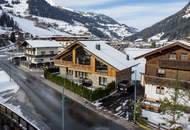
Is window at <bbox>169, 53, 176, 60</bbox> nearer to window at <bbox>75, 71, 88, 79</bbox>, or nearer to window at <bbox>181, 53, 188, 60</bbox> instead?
window at <bbox>181, 53, 188, 60</bbox>

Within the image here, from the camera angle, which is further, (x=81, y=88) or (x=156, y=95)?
(x=81, y=88)

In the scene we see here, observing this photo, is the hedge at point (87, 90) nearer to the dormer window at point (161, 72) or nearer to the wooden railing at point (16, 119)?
the dormer window at point (161, 72)

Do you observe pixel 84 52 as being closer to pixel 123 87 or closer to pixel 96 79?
pixel 96 79

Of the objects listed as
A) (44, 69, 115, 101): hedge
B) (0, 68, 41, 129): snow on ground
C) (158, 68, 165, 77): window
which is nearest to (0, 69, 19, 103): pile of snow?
(0, 68, 41, 129): snow on ground

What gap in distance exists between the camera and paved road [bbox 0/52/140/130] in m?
36.2

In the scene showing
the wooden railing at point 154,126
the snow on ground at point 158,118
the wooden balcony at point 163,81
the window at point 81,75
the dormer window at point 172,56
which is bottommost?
the wooden railing at point 154,126

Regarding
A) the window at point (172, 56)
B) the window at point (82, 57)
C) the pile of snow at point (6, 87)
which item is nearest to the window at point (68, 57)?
the window at point (82, 57)

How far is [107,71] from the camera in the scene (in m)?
53.8

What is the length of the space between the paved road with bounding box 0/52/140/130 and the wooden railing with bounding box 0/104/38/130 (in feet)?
17.0

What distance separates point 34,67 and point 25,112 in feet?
133

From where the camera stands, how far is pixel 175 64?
134ft

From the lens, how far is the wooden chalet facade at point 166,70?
4019 cm

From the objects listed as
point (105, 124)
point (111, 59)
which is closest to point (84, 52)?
point (111, 59)

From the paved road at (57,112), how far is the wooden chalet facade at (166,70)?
852cm
